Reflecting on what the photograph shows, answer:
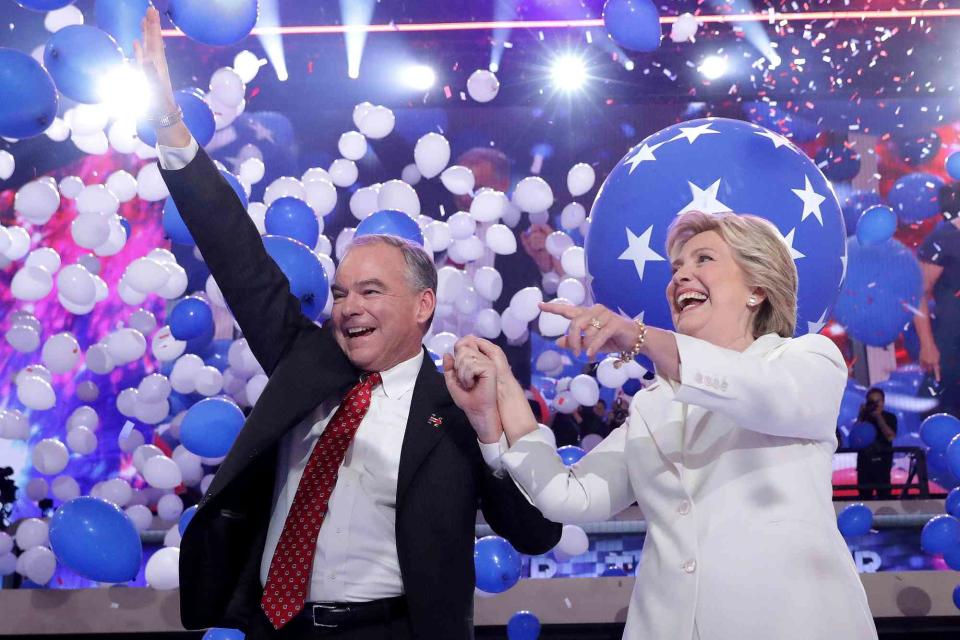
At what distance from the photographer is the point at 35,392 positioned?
16.1ft

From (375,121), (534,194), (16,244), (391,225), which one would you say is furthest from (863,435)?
(16,244)

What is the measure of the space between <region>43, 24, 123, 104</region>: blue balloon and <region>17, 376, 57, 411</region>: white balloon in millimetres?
2260

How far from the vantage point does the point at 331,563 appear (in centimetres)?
179

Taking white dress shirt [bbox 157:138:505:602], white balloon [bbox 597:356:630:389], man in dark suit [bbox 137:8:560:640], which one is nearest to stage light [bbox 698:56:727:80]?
white balloon [bbox 597:356:630:389]

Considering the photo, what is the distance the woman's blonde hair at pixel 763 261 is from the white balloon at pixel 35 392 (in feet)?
13.9

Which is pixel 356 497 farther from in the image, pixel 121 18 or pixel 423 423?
pixel 121 18

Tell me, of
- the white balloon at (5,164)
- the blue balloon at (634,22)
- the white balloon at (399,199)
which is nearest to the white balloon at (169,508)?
the white balloon at (5,164)

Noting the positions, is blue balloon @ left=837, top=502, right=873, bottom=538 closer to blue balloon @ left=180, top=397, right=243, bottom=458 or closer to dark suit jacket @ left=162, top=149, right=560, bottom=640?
blue balloon @ left=180, top=397, right=243, bottom=458

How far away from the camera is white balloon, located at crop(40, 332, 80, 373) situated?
16.6 feet

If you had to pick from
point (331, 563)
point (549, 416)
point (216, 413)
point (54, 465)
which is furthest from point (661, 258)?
point (549, 416)

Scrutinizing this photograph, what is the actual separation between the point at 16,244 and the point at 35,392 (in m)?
0.92

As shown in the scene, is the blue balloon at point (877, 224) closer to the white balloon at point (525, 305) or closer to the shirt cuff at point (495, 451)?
the white balloon at point (525, 305)

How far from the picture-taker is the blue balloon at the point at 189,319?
13.7ft

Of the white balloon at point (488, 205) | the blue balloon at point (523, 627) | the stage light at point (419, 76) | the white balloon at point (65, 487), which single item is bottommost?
the blue balloon at point (523, 627)
